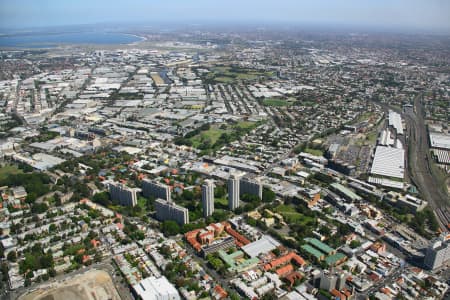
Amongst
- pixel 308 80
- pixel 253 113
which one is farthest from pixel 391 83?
pixel 253 113

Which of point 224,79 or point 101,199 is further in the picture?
point 224,79

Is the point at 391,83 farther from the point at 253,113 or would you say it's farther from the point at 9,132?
the point at 9,132

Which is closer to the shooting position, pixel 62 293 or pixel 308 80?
pixel 62 293

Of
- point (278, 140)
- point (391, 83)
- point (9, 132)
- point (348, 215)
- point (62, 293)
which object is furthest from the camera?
point (391, 83)

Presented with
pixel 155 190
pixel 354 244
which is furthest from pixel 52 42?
pixel 354 244

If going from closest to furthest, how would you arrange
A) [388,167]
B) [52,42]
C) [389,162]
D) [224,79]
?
[388,167] → [389,162] → [224,79] → [52,42]

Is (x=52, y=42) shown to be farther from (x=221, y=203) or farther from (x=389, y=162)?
(x=389, y=162)

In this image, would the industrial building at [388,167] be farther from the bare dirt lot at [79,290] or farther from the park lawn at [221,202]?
the bare dirt lot at [79,290]
